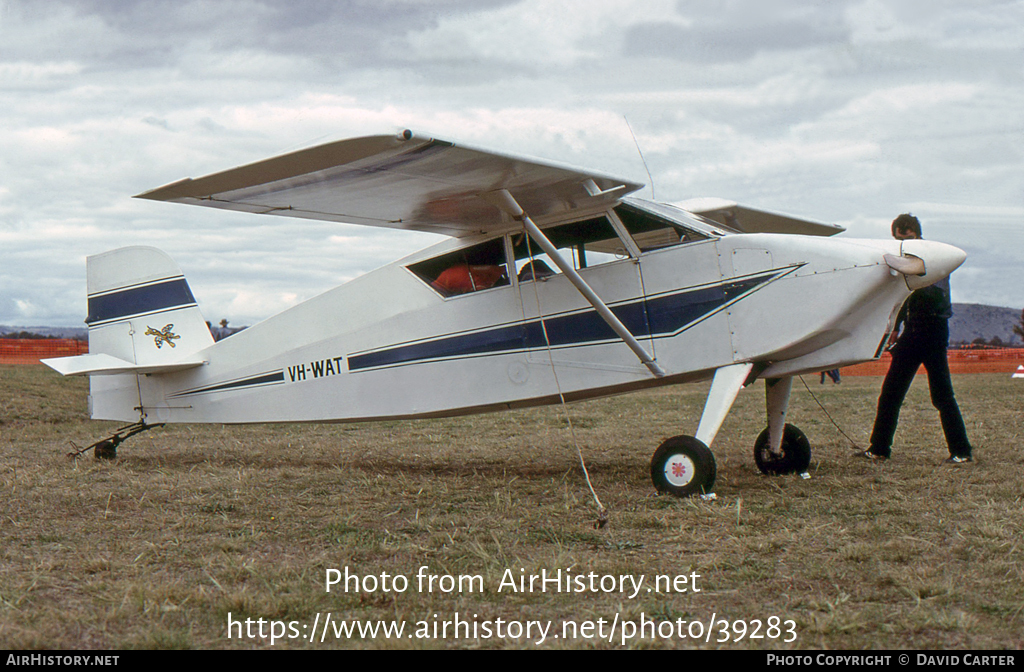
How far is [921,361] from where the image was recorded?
7312 mm

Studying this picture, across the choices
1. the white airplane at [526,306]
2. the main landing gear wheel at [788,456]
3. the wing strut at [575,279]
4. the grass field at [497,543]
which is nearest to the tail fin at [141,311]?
the white airplane at [526,306]

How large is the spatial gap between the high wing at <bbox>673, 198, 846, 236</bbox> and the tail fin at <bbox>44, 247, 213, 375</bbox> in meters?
5.26

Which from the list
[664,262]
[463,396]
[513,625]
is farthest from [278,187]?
[513,625]

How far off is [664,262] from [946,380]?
122 inches

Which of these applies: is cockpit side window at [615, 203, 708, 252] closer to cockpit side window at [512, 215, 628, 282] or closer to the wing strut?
cockpit side window at [512, 215, 628, 282]

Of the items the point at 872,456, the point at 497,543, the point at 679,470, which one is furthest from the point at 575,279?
the point at 872,456

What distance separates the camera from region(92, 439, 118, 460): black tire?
26.3 ft

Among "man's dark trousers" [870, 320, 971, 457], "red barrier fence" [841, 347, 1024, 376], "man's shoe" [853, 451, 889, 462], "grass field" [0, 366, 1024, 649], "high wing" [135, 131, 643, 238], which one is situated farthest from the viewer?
"red barrier fence" [841, 347, 1024, 376]

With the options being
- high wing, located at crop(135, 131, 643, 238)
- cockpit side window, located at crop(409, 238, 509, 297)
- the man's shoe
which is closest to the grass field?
the man's shoe

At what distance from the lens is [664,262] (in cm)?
600

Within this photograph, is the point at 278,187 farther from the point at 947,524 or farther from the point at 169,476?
the point at 947,524

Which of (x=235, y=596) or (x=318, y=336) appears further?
(x=318, y=336)

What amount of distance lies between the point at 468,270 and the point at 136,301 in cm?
401

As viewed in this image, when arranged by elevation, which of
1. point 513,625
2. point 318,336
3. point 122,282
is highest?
point 122,282
